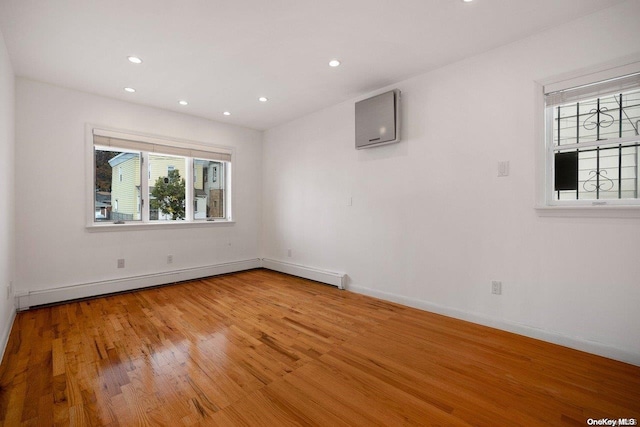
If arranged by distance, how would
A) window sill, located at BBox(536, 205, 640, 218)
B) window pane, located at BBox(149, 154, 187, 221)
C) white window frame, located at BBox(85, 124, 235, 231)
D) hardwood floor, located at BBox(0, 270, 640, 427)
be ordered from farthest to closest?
window pane, located at BBox(149, 154, 187, 221), white window frame, located at BBox(85, 124, 235, 231), window sill, located at BBox(536, 205, 640, 218), hardwood floor, located at BBox(0, 270, 640, 427)

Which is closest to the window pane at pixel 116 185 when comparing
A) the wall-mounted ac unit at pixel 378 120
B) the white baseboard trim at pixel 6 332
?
the white baseboard trim at pixel 6 332

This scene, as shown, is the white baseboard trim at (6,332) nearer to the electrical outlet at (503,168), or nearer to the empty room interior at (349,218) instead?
the empty room interior at (349,218)

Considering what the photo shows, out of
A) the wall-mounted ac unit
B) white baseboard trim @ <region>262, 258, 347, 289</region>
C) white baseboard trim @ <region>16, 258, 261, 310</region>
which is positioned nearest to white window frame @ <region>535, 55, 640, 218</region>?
the wall-mounted ac unit

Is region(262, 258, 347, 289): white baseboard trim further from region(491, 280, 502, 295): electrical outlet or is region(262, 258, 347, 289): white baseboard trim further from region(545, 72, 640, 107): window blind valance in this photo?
region(545, 72, 640, 107): window blind valance

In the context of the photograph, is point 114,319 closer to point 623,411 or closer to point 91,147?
point 91,147

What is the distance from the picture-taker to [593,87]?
7.26 feet

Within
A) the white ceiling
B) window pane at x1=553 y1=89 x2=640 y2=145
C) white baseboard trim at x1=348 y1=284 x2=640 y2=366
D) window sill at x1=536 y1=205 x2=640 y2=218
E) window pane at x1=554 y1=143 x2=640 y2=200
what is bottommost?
white baseboard trim at x1=348 y1=284 x2=640 y2=366

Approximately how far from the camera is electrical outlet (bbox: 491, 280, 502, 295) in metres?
2.60

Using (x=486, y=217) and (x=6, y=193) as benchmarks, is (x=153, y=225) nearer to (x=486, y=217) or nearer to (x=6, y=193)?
(x=6, y=193)

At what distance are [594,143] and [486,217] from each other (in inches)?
37.7

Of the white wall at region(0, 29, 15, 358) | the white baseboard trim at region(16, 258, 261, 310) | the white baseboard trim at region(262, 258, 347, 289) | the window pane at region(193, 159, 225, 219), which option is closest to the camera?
the white wall at region(0, 29, 15, 358)

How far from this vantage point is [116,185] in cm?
390

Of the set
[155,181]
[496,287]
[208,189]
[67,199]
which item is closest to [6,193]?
[67,199]

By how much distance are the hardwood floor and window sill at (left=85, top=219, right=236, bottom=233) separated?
43.3 inches
